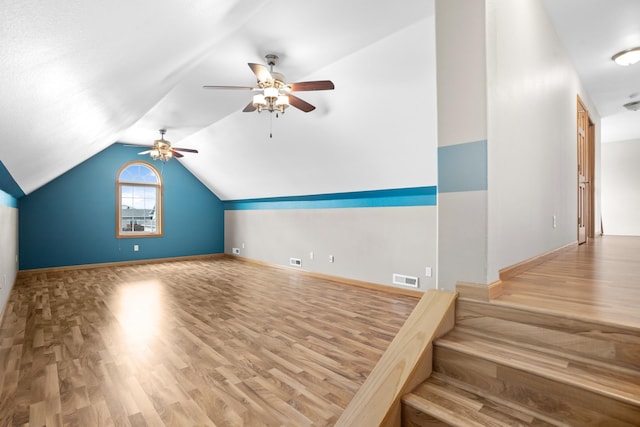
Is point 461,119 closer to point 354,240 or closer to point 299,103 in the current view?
point 299,103

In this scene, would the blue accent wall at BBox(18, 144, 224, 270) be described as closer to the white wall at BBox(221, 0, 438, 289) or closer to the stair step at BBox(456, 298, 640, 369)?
the white wall at BBox(221, 0, 438, 289)

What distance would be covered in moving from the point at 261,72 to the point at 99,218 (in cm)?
644

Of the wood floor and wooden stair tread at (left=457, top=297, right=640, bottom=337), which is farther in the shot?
the wood floor

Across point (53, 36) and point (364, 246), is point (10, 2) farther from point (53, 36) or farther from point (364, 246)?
point (364, 246)

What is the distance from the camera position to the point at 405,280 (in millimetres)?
4809

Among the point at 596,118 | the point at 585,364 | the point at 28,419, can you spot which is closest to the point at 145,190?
the point at 28,419

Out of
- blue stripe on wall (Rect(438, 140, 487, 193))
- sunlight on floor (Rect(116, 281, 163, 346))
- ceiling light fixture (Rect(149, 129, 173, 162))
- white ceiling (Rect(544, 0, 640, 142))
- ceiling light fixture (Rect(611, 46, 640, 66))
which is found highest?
white ceiling (Rect(544, 0, 640, 142))

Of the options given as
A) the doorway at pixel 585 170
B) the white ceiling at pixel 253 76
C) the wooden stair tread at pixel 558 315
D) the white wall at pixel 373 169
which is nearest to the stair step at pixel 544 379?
the wooden stair tread at pixel 558 315

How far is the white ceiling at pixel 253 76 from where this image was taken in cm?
141

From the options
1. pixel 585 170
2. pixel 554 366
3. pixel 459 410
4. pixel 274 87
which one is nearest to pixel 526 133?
pixel 554 366

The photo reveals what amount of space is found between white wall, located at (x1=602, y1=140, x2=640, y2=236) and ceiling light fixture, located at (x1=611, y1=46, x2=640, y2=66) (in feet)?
19.6

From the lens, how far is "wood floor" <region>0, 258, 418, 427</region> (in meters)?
1.96

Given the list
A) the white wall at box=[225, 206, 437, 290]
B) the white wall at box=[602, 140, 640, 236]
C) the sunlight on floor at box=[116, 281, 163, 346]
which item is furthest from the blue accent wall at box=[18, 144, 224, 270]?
the white wall at box=[602, 140, 640, 236]

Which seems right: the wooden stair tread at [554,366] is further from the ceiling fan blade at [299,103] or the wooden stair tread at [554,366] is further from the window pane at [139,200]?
the window pane at [139,200]
